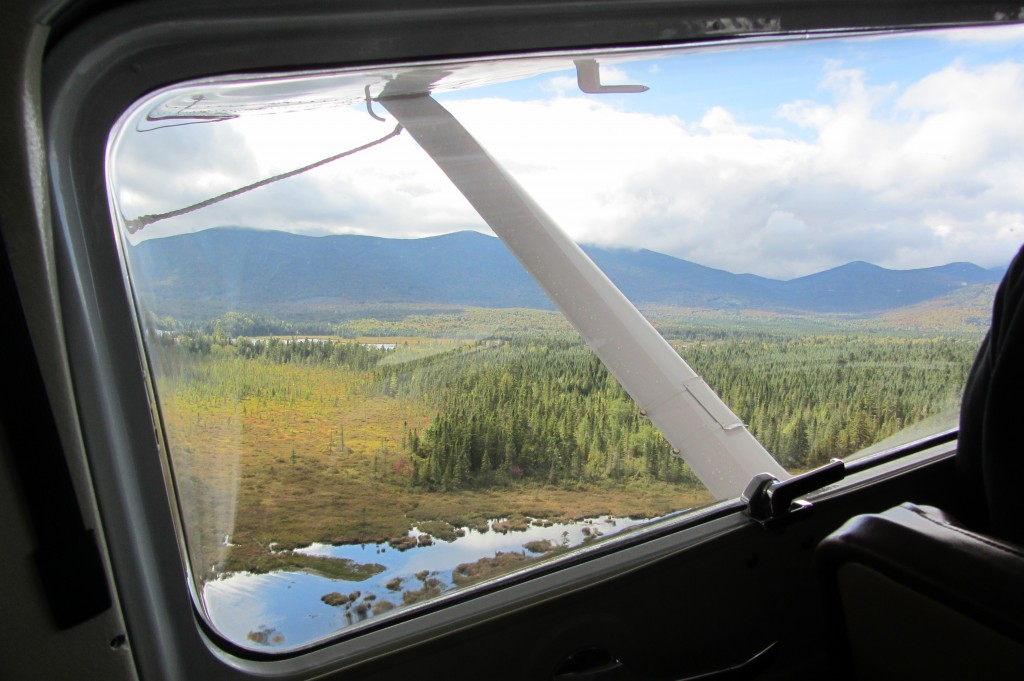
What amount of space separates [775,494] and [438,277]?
1148 mm

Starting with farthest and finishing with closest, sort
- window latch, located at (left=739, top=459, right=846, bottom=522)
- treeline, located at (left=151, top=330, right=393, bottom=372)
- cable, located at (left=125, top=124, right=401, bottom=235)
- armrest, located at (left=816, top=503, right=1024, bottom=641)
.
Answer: window latch, located at (left=739, top=459, right=846, bottom=522) < treeline, located at (left=151, top=330, right=393, bottom=372) < cable, located at (left=125, top=124, right=401, bottom=235) < armrest, located at (left=816, top=503, right=1024, bottom=641)

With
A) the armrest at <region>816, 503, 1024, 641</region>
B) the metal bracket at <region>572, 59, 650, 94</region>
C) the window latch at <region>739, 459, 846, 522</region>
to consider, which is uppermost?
the metal bracket at <region>572, 59, 650, 94</region>

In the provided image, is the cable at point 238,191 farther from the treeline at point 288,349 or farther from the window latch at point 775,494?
the window latch at point 775,494

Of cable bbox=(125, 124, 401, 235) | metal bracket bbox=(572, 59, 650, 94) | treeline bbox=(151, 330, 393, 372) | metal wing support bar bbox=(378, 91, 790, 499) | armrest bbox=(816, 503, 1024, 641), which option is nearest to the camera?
armrest bbox=(816, 503, 1024, 641)

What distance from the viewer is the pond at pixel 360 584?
1.36 m

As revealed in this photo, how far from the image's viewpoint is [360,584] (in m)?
1.47

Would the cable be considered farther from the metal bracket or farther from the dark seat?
the dark seat

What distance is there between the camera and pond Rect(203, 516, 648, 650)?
4.47ft

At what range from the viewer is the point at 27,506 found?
2.97 feet

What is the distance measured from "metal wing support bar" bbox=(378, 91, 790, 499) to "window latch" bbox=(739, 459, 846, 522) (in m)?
0.03

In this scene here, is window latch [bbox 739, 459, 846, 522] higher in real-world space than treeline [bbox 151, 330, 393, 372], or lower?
lower

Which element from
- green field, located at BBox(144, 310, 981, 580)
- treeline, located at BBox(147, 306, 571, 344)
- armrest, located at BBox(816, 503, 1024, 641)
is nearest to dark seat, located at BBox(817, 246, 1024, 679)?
armrest, located at BBox(816, 503, 1024, 641)

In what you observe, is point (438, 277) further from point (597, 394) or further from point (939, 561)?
point (939, 561)

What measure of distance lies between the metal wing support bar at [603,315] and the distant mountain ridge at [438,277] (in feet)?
0.17
